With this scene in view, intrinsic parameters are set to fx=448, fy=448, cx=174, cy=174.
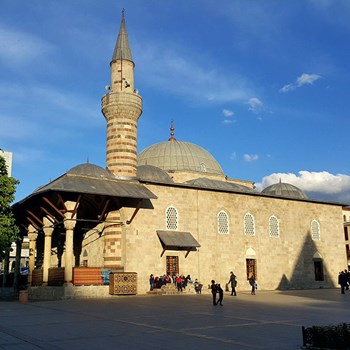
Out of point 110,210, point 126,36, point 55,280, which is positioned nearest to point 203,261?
point 110,210

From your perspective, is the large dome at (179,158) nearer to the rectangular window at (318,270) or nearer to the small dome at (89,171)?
the rectangular window at (318,270)

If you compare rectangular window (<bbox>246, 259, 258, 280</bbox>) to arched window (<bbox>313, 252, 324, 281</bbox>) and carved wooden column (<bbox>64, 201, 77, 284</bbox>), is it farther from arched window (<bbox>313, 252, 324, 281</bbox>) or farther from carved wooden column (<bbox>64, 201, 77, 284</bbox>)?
carved wooden column (<bbox>64, 201, 77, 284</bbox>)

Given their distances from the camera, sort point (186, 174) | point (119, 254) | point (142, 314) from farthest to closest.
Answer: point (186, 174)
point (119, 254)
point (142, 314)

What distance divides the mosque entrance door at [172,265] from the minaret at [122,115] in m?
5.18

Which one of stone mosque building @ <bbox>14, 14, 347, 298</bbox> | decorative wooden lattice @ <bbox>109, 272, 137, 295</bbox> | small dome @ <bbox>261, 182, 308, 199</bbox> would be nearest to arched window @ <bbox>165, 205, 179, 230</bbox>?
stone mosque building @ <bbox>14, 14, 347, 298</bbox>

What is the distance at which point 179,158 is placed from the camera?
1481 inches

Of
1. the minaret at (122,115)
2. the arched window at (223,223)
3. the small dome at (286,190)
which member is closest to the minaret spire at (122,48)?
the minaret at (122,115)

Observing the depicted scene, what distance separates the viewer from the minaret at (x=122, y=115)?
25556 millimetres

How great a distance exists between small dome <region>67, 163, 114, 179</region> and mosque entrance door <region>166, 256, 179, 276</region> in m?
5.72

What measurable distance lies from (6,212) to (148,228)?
7448mm

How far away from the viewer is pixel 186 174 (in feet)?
118

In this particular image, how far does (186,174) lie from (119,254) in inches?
541

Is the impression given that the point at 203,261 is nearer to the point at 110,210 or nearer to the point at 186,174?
the point at 110,210

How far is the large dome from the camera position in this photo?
37.2 metres
